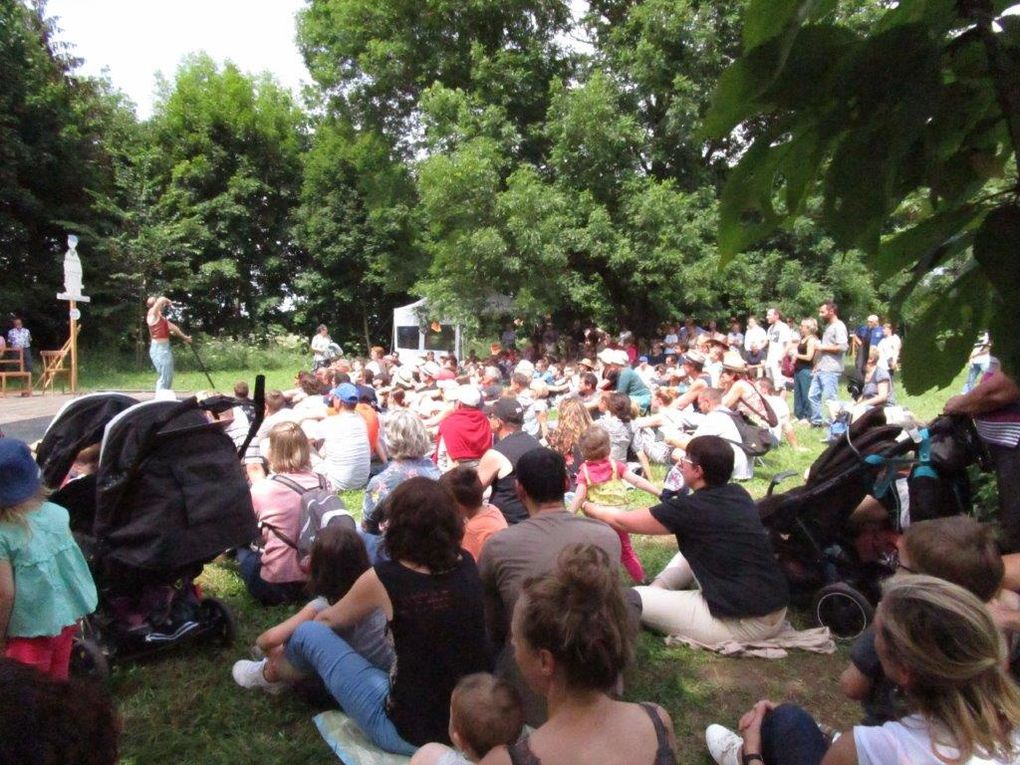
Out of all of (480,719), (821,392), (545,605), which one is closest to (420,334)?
(821,392)

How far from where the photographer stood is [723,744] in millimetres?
3244

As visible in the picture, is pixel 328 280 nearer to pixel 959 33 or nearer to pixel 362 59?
pixel 362 59

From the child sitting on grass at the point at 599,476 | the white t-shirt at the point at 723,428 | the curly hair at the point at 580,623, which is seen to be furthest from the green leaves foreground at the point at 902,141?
the white t-shirt at the point at 723,428

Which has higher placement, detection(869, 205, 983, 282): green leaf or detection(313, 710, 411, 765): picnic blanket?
detection(869, 205, 983, 282): green leaf

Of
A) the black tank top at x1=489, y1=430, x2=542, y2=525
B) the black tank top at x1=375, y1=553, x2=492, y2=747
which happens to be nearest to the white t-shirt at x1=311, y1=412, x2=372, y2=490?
the black tank top at x1=489, y1=430, x2=542, y2=525

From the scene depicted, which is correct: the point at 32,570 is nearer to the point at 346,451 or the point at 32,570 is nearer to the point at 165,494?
the point at 165,494

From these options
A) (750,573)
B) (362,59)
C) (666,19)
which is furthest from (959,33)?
(362,59)

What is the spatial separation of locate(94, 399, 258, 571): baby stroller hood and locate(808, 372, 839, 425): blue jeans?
9.31m

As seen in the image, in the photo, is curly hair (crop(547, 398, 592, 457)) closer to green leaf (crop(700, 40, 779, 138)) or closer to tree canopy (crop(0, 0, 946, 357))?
tree canopy (crop(0, 0, 946, 357))

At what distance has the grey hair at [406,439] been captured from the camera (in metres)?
5.95

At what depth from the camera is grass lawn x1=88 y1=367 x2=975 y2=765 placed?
3.44 meters

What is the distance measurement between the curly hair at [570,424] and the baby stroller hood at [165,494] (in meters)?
3.55

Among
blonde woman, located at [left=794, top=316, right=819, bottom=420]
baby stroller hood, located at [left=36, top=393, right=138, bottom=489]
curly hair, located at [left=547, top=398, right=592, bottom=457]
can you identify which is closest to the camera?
baby stroller hood, located at [left=36, top=393, right=138, bottom=489]

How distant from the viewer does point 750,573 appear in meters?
4.12
